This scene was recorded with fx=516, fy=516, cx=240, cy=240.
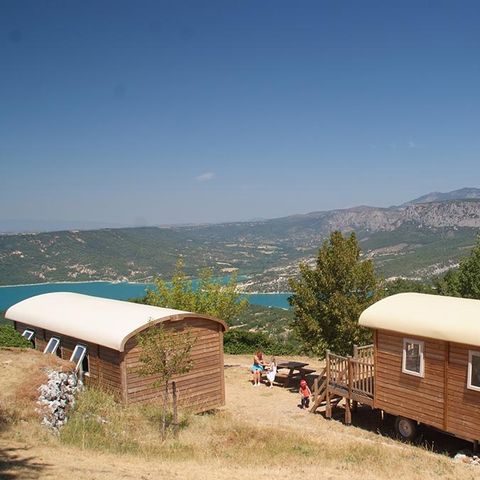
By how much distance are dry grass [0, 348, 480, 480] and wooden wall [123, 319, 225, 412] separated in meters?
0.56

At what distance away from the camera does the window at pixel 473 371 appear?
46.4ft

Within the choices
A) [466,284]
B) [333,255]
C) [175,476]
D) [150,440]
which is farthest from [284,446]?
[466,284]

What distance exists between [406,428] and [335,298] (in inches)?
254

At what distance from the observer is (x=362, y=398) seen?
1788 cm

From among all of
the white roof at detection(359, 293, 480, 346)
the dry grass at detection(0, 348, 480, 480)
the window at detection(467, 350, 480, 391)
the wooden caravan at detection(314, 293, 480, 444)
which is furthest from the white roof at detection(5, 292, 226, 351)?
the window at detection(467, 350, 480, 391)

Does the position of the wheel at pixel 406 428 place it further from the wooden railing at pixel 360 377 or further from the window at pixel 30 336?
the window at pixel 30 336

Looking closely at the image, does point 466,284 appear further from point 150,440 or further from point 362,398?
point 150,440

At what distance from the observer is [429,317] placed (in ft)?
50.3

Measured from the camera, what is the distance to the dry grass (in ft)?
35.8

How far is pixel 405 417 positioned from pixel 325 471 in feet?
18.2

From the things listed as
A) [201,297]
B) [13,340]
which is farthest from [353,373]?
[13,340]

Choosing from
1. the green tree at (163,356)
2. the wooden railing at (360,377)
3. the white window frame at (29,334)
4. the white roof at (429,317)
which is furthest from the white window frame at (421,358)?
the white window frame at (29,334)

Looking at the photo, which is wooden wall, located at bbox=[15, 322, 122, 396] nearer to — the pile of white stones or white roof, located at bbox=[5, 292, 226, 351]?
white roof, located at bbox=[5, 292, 226, 351]

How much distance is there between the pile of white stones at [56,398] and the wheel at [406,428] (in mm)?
10273
